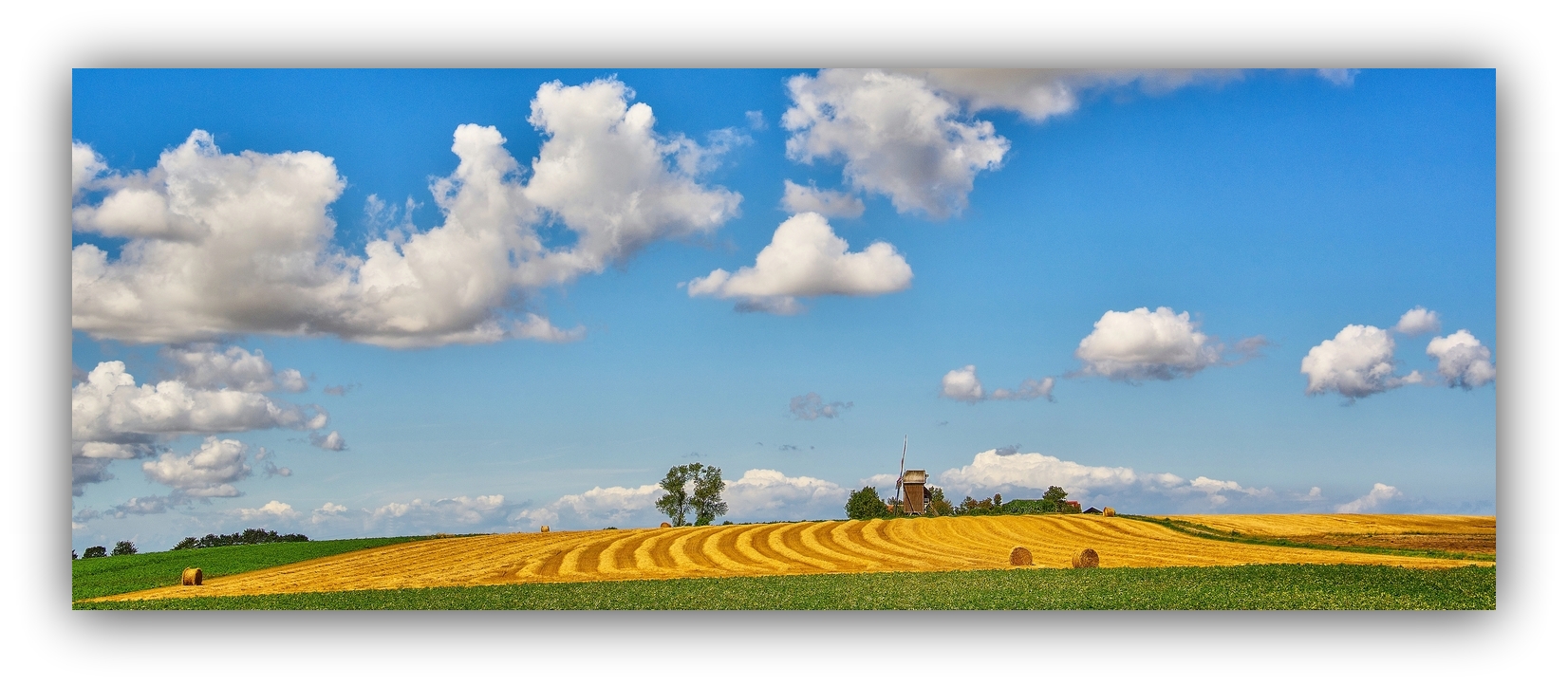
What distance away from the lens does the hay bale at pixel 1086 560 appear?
49.6 ft

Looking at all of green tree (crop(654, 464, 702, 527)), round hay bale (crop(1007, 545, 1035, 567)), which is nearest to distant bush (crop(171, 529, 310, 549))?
green tree (crop(654, 464, 702, 527))

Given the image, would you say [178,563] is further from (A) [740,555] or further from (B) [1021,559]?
(B) [1021,559]

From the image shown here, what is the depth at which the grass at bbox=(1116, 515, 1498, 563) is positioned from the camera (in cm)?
1255

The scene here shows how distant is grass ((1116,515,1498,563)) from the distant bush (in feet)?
41.5

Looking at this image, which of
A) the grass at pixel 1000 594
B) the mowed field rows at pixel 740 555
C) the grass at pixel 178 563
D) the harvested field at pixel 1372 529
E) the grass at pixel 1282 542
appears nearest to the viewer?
the grass at pixel 1000 594

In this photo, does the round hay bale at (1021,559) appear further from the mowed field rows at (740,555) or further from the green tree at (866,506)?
the green tree at (866,506)

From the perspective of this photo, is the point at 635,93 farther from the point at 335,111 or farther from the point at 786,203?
the point at 335,111

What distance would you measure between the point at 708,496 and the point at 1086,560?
6509 mm

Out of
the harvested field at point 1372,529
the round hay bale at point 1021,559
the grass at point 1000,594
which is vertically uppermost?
the harvested field at point 1372,529

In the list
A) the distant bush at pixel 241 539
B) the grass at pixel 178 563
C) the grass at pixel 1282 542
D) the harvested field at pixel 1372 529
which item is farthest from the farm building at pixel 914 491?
the distant bush at pixel 241 539

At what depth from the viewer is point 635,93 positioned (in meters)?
12.2

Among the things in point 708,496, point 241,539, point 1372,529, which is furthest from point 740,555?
point 1372,529

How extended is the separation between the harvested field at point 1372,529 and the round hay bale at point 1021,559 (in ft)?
8.62

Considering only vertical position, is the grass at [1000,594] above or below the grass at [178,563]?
below
